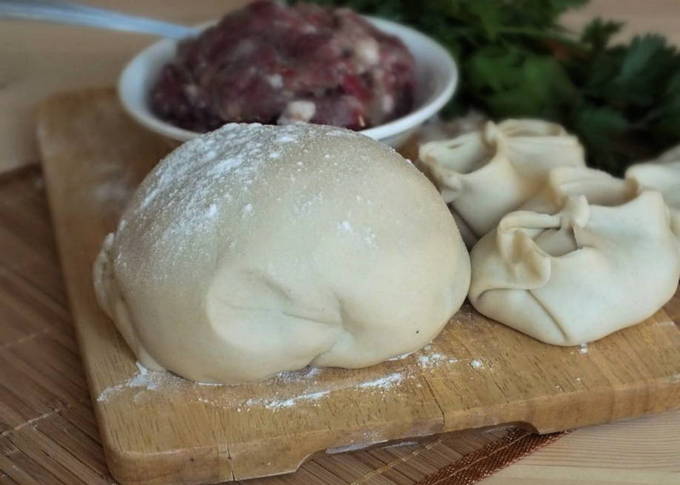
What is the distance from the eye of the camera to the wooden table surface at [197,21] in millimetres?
1070

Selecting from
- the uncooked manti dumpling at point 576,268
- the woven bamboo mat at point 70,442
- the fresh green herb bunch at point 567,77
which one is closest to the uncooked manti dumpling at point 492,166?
the uncooked manti dumpling at point 576,268

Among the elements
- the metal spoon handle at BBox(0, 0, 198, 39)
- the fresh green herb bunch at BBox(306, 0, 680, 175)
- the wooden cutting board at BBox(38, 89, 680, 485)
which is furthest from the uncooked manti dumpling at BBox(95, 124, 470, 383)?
the metal spoon handle at BBox(0, 0, 198, 39)

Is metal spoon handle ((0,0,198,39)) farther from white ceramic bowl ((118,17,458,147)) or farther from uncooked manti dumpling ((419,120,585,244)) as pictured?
uncooked manti dumpling ((419,120,585,244))

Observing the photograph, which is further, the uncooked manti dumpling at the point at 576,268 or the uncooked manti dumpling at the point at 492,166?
the uncooked manti dumpling at the point at 492,166

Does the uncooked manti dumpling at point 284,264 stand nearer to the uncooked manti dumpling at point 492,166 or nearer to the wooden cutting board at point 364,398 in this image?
the wooden cutting board at point 364,398

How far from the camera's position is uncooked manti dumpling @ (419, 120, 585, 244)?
1.30 m

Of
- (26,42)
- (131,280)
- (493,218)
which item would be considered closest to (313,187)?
(131,280)

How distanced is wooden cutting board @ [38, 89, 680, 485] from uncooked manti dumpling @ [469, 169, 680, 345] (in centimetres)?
3

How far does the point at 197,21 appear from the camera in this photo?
221cm

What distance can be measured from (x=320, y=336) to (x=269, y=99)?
465mm

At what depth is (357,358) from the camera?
1.09 metres

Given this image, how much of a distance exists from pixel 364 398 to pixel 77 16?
983 mm

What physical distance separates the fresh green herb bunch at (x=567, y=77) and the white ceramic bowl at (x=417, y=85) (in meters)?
0.09

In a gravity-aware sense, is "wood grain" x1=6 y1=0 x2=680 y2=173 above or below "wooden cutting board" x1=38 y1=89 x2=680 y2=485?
below
